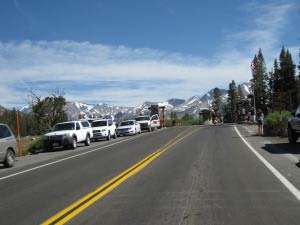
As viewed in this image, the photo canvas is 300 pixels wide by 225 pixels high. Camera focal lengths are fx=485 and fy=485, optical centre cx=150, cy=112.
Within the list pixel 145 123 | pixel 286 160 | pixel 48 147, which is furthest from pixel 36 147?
pixel 145 123

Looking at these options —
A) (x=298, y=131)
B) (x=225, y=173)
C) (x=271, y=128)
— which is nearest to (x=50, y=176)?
(x=225, y=173)

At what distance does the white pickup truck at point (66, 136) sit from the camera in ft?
89.3

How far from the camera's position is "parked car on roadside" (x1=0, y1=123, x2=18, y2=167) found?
18.4 metres

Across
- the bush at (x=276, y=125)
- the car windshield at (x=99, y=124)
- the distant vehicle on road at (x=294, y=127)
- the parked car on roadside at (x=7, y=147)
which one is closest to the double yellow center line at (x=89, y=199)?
the parked car on roadside at (x=7, y=147)

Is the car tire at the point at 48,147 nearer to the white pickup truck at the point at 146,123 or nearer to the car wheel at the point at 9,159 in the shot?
the car wheel at the point at 9,159

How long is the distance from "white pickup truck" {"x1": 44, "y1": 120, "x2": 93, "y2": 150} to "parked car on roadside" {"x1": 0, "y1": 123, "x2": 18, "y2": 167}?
25.1 ft

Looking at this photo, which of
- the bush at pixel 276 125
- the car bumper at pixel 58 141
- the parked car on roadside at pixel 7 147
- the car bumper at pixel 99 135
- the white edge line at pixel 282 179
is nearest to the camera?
the white edge line at pixel 282 179

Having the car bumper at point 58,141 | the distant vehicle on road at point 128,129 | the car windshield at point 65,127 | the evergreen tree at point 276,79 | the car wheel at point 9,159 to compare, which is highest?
the evergreen tree at point 276,79

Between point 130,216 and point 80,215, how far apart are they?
2.93 ft

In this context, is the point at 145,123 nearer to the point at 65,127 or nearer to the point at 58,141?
the point at 65,127

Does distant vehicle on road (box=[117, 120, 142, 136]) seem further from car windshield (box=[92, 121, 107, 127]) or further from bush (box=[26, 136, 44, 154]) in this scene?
bush (box=[26, 136, 44, 154])

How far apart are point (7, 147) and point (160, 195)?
1079cm

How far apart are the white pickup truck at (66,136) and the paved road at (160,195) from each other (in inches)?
456

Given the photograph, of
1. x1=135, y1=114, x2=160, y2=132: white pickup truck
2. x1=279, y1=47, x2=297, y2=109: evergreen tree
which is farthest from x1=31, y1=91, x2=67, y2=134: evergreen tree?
x1=279, y1=47, x2=297, y2=109: evergreen tree
